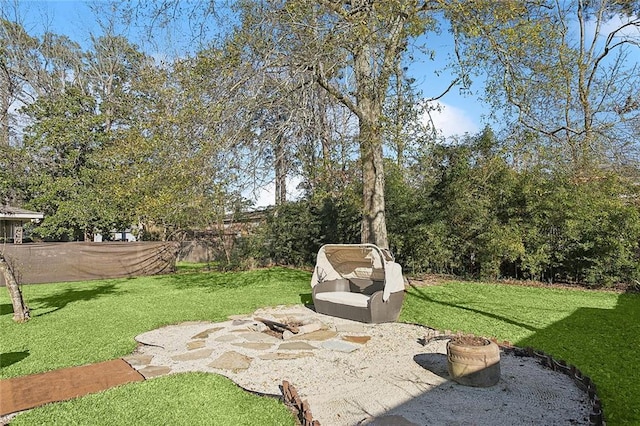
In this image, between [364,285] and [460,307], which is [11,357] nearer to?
[364,285]

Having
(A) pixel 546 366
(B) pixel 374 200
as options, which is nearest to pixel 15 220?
(B) pixel 374 200

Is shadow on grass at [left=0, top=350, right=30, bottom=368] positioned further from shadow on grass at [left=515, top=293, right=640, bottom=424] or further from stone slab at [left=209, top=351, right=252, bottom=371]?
shadow on grass at [left=515, top=293, right=640, bottom=424]

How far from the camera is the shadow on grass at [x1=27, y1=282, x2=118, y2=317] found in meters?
7.72

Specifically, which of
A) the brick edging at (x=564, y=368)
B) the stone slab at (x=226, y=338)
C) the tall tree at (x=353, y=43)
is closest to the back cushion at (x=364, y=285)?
the brick edging at (x=564, y=368)

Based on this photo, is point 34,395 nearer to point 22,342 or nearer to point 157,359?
point 157,359

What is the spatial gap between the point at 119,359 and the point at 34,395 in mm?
988

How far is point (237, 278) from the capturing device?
12.2 meters

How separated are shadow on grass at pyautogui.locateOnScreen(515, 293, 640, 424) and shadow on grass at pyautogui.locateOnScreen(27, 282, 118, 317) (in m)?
7.92

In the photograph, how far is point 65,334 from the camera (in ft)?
18.0

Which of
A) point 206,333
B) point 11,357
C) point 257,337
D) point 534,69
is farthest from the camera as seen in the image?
point 534,69

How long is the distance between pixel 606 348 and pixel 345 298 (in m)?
3.37

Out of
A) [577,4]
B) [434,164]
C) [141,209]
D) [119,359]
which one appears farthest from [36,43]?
[577,4]

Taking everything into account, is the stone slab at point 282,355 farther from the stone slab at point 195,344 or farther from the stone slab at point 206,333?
the stone slab at point 206,333

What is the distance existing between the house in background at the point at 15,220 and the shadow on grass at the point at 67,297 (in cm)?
786
